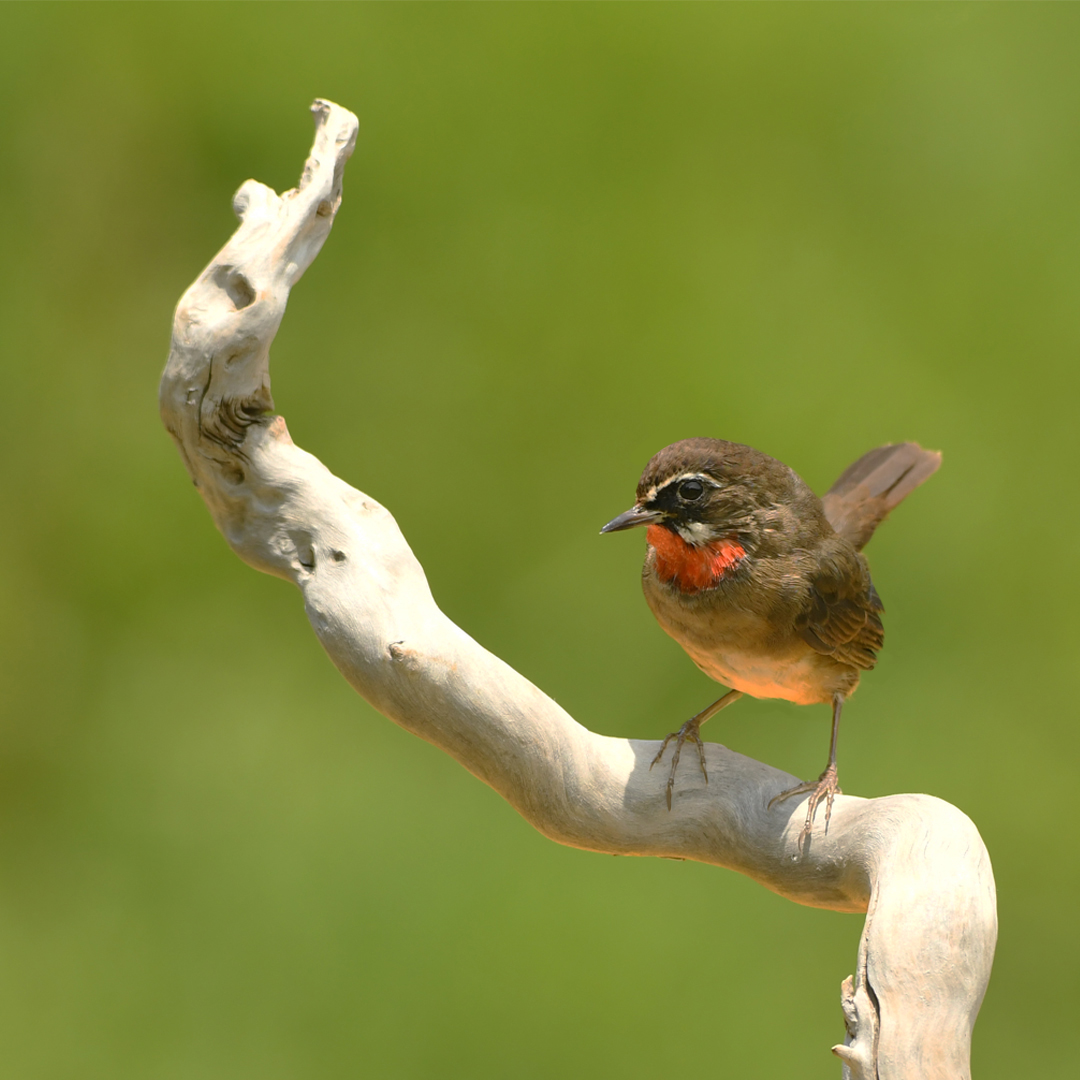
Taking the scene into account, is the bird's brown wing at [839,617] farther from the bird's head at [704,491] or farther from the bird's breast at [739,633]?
the bird's head at [704,491]

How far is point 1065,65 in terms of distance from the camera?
4684 mm

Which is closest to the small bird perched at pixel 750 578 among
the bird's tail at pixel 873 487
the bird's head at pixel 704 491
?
the bird's head at pixel 704 491

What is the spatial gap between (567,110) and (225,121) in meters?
1.23

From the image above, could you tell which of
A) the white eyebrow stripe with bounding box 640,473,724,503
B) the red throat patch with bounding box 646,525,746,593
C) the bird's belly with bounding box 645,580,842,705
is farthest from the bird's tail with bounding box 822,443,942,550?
the white eyebrow stripe with bounding box 640,473,724,503

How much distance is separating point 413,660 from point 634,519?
1.55 feet

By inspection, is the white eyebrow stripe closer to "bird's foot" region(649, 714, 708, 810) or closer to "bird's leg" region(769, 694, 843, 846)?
"bird's foot" region(649, 714, 708, 810)

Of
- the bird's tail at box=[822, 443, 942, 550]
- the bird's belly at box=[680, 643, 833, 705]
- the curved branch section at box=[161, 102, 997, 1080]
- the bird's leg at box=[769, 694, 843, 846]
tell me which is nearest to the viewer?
the curved branch section at box=[161, 102, 997, 1080]

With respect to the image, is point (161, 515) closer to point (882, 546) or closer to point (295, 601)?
point (295, 601)

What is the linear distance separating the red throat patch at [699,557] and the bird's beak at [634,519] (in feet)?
0.22

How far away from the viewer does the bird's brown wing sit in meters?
2.47

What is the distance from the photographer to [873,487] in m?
2.96

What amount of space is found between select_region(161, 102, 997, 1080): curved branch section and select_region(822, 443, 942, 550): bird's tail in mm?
721

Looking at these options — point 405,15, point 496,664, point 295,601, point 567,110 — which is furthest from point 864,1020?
point 405,15

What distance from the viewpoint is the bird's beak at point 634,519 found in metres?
2.25
